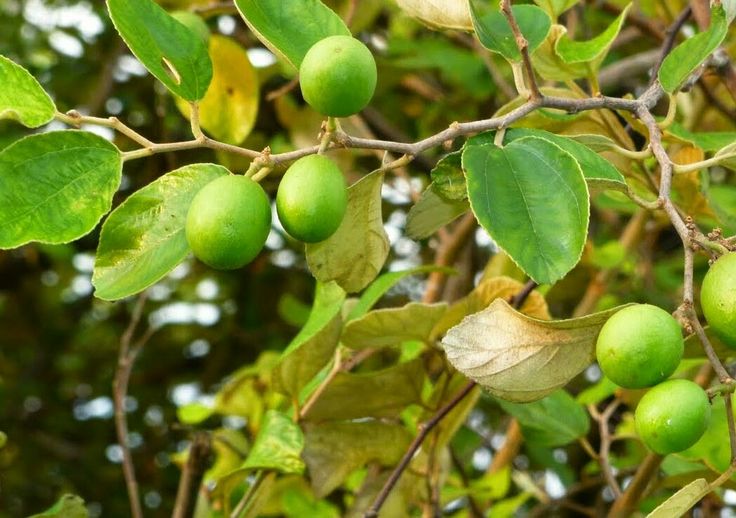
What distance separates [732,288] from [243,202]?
1.28 ft

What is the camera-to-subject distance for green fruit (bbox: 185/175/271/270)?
2.71 feet

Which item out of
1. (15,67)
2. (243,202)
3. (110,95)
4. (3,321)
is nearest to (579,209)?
(243,202)

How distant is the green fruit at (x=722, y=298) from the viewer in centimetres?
82

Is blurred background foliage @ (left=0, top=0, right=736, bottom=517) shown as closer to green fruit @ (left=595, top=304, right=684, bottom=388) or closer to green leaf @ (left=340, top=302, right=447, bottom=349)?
green leaf @ (left=340, top=302, right=447, bottom=349)

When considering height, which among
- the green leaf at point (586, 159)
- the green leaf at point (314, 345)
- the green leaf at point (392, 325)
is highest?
the green leaf at point (586, 159)

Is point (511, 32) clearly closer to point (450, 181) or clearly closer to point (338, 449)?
point (450, 181)

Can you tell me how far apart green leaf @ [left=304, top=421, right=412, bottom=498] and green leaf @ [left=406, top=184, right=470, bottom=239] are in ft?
1.34

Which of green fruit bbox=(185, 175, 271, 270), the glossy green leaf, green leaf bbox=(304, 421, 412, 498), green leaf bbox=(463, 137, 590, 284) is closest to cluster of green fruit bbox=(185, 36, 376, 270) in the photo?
green fruit bbox=(185, 175, 271, 270)

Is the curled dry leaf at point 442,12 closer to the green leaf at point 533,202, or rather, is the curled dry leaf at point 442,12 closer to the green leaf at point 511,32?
the green leaf at point 511,32

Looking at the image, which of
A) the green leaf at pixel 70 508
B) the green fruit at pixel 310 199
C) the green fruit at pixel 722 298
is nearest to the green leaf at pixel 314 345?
the green leaf at pixel 70 508

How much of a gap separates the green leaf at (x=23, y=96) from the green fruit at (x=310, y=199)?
8.9 inches

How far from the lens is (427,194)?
3.42 ft

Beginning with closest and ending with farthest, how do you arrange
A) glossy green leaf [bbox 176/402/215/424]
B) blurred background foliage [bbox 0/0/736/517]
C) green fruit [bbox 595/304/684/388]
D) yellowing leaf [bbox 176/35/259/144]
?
green fruit [bbox 595/304/684/388] → yellowing leaf [bbox 176/35/259/144] → glossy green leaf [bbox 176/402/215/424] → blurred background foliage [bbox 0/0/736/517]

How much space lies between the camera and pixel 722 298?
0.82m
